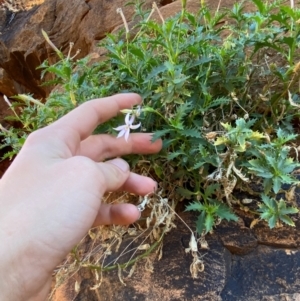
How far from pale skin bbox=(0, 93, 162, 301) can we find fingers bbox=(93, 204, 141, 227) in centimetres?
12

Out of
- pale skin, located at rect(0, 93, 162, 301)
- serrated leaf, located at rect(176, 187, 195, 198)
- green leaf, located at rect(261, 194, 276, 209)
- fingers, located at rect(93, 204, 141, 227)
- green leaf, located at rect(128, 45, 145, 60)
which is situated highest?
green leaf, located at rect(128, 45, 145, 60)

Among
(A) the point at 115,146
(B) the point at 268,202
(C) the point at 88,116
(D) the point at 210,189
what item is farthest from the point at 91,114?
(B) the point at 268,202

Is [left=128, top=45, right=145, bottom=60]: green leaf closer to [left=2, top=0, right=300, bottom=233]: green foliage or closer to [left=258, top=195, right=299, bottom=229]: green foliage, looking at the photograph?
[left=2, top=0, right=300, bottom=233]: green foliage

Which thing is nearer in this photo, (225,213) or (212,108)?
(225,213)

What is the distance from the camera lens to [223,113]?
1.12 metres

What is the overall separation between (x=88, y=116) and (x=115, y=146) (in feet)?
0.42

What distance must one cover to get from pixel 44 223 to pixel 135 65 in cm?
55

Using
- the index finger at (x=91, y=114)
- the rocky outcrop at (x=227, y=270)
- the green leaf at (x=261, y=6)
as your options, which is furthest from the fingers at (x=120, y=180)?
the green leaf at (x=261, y=6)

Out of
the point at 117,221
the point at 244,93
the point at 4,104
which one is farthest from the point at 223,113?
the point at 4,104

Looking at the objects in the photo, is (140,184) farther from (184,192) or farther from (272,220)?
(272,220)

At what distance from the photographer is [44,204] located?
32.5 inches

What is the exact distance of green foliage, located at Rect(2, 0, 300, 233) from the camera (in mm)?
959

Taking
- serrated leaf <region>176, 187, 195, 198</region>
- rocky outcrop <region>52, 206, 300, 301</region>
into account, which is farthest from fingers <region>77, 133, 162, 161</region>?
rocky outcrop <region>52, 206, 300, 301</region>

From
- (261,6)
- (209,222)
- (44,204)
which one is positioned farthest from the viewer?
(261,6)
